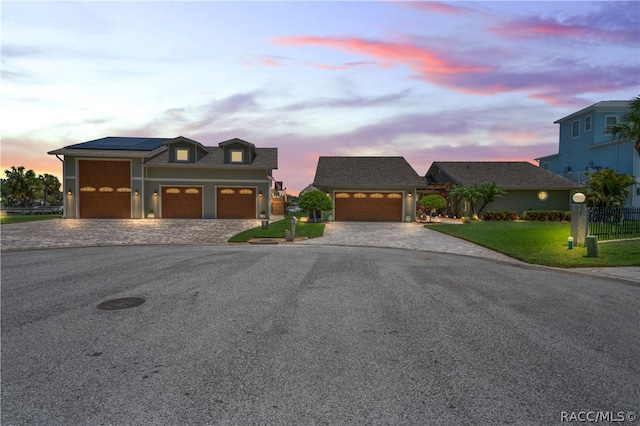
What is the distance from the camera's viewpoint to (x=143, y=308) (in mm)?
6500

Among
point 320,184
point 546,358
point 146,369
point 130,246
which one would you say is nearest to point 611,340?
point 546,358

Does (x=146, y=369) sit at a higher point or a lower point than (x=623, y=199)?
lower

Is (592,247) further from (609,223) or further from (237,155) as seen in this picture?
(237,155)

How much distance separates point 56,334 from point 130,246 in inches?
469

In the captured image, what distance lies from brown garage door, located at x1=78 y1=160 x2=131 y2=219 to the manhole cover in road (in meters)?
27.2

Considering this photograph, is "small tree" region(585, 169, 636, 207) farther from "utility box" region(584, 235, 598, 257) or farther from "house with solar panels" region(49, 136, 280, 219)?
"house with solar panels" region(49, 136, 280, 219)

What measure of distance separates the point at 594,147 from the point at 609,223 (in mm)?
23857

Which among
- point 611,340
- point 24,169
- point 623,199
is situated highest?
point 24,169

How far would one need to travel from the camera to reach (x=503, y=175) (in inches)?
1416

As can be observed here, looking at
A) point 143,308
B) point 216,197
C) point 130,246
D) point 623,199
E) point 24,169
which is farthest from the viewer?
point 24,169

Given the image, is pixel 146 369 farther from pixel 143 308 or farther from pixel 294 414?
pixel 143 308

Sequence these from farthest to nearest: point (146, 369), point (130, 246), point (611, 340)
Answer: point (130, 246) → point (611, 340) → point (146, 369)

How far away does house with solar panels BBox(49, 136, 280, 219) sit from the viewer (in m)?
30.6

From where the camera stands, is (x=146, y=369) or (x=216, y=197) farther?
(x=216, y=197)
